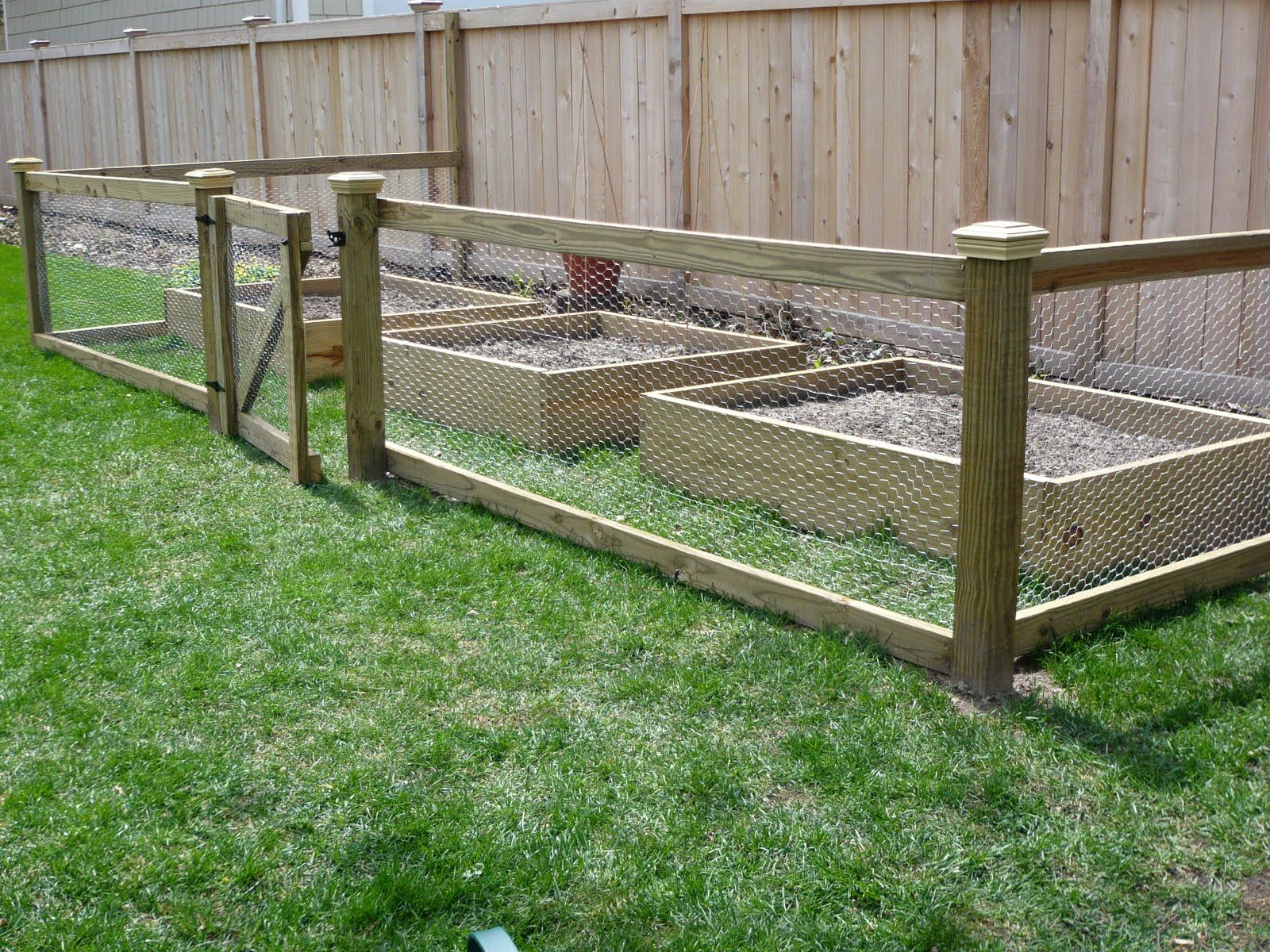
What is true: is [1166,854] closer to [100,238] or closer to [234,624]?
[234,624]

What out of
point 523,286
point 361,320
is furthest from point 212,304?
point 523,286

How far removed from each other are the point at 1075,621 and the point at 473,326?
4.11 meters

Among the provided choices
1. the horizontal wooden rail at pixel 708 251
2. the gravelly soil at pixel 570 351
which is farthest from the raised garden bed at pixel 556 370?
the horizontal wooden rail at pixel 708 251

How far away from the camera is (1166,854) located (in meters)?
2.79

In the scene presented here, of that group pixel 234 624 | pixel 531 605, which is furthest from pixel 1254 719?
pixel 234 624

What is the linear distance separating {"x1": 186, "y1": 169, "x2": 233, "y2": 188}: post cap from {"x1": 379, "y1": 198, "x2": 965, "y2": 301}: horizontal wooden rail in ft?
3.94

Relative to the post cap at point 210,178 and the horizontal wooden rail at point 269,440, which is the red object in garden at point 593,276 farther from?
the horizontal wooden rail at point 269,440

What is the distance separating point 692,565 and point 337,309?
4.54 metres

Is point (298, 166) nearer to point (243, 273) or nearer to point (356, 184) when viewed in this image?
point (243, 273)

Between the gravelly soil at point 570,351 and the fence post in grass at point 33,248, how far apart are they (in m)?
2.99

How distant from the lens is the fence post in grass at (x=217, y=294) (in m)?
6.13

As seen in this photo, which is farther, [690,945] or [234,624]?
[234,624]

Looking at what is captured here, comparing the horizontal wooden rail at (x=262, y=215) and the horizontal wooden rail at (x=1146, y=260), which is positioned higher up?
the horizontal wooden rail at (x=262, y=215)

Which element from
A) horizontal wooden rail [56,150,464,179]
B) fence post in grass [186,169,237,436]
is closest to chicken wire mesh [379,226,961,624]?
fence post in grass [186,169,237,436]
